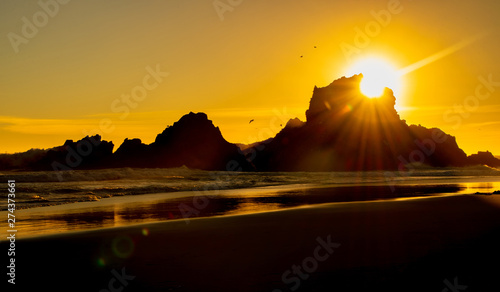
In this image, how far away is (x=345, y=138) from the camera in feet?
585

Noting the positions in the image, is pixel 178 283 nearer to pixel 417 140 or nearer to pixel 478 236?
pixel 478 236

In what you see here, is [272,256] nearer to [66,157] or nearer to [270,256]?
[270,256]

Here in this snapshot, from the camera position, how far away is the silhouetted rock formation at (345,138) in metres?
172

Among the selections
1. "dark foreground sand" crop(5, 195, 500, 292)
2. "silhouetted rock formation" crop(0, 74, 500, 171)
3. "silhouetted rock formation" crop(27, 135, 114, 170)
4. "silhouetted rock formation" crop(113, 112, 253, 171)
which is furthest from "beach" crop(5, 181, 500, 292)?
"silhouetted rock formation" crop(113, 112, 253, 171)

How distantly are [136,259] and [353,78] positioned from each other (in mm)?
192625

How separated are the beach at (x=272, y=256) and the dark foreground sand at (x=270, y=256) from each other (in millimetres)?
19

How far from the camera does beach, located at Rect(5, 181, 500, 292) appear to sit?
7922 mm

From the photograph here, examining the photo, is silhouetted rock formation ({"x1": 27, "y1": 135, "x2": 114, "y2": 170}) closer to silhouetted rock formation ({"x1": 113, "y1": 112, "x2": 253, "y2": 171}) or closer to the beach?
silhouetted rock formation ({"x1": 113, "y1": 112, "x2": 253, "y2": 171})

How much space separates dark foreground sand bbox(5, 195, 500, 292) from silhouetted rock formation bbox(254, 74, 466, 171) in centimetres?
15409

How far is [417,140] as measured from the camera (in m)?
196

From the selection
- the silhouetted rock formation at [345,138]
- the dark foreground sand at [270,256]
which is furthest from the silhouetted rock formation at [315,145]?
the dark foreground sand at [270,256]

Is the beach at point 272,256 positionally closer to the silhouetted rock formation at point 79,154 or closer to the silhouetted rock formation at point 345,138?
the silhouetted rock formation at point 79,154

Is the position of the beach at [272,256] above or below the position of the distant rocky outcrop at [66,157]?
below

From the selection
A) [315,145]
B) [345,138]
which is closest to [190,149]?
[315,145]
